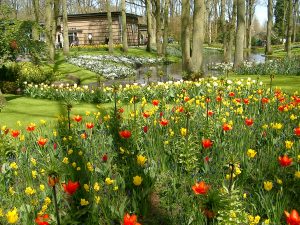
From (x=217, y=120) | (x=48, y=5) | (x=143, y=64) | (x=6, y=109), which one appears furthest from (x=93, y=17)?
(x=217, y=120)

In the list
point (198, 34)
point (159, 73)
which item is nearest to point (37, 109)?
point (159, 73)

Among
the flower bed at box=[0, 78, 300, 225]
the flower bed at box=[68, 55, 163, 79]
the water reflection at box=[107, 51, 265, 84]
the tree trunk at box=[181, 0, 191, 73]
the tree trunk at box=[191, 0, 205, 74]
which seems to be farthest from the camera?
the flower bed at box=[68, 55, 163, 79]

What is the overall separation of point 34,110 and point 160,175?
25.0 feet

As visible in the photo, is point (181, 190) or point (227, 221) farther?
point (181, 190)

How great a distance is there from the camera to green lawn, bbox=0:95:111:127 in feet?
30.3

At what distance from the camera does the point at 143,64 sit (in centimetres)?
3409

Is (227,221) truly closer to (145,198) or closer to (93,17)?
(145,198)

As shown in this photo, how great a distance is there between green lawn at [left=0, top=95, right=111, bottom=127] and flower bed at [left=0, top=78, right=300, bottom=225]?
3681 millimetres

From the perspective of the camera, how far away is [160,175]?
4266 millimetres

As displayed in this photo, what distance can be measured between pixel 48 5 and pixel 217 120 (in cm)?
2421

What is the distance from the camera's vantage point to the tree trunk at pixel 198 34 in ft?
54.2

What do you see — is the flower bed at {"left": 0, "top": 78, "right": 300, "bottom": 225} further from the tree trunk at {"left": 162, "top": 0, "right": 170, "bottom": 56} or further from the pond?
the tree trunk at {"left": 162, "top": 0, "right": 170, "bottom": 56}

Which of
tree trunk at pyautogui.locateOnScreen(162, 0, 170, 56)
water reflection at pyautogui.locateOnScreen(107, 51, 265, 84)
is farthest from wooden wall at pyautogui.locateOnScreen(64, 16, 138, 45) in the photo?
water reflection at pyautogui.locateOnScreen(107, 51, 265, 84)

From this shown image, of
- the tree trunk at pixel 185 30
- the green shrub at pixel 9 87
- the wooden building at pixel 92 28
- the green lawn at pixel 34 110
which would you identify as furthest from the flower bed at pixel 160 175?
the wooden building at pixel 92 28
